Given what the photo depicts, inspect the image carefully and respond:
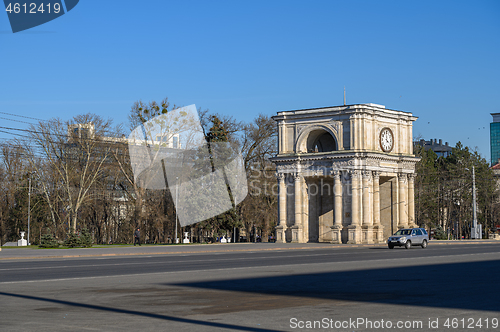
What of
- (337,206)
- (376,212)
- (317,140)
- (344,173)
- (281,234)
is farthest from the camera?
(317,140)

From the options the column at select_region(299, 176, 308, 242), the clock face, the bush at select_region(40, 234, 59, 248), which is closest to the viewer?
the bush at select_region(40, 234, 59, 248)

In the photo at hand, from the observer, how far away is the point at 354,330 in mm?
10477

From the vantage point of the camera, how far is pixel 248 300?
48.1ft

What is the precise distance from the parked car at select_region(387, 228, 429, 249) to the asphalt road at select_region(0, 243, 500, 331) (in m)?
24.8

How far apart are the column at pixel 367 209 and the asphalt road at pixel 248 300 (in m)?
33.4

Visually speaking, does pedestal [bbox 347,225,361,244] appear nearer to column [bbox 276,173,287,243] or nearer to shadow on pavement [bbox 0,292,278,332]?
column [bbox 276,173,287,243]

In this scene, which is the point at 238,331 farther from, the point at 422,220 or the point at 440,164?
the point at 440,164

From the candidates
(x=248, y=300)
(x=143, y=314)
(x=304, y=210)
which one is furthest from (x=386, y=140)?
(x=143, y=314)

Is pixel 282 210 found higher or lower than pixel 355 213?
higher

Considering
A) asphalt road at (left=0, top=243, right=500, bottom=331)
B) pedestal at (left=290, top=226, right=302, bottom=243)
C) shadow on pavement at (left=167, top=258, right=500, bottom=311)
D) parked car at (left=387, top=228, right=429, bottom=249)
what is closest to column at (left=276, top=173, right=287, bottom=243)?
pedestal at (left=290, top=226, right=302, bottom=243)

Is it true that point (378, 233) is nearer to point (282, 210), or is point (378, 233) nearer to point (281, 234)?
point (281, 234)

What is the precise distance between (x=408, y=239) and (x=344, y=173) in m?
10.4

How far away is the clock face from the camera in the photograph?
58.7 meters

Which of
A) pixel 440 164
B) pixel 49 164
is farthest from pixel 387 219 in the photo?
Result: pixel 440 164
